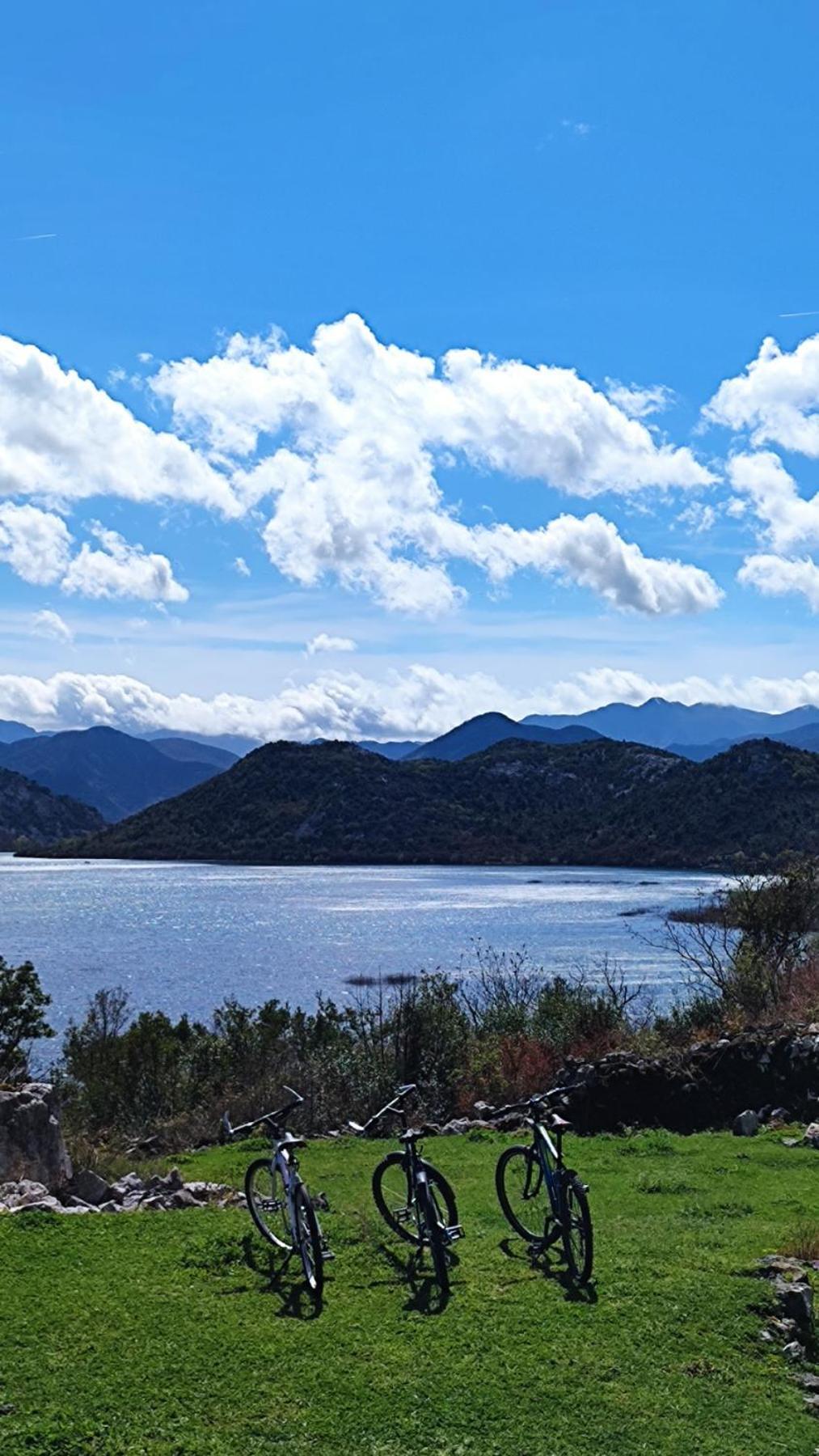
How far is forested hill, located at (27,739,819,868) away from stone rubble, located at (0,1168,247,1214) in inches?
4516

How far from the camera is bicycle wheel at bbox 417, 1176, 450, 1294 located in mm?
8367

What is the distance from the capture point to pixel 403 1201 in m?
9.64

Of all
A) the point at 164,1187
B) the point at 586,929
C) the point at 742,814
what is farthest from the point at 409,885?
the point at 164,1187

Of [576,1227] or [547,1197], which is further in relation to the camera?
[547,1197]

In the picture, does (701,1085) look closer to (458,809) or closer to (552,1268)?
(552,1268)

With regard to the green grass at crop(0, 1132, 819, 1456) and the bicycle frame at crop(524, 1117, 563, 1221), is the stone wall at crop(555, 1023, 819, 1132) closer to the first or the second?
the green grass at crop(0, 1132, 819, 1456)

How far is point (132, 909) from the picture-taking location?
8875 centimetres

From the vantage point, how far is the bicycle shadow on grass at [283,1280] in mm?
7891

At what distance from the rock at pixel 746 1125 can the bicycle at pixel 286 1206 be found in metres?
9.21

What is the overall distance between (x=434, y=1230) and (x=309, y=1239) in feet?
2.79

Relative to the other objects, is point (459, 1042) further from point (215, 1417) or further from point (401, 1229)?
point (215, 1417)

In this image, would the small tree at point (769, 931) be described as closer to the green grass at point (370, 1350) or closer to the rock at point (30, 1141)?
the rock at point (30, 1141)

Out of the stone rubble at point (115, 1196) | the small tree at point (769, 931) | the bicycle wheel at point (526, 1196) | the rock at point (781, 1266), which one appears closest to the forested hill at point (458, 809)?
the small tree at point (769, 931)

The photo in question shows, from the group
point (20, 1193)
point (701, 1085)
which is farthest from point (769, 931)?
point (20, 1193)
